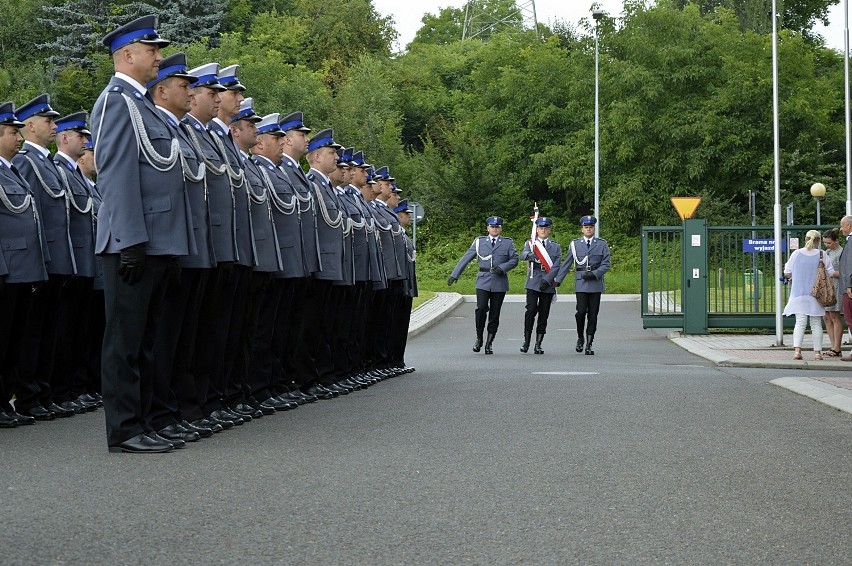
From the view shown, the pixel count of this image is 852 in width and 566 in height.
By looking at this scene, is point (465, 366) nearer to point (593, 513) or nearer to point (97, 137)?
point (97, 137)

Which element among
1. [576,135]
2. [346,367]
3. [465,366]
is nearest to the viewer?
[346,367]

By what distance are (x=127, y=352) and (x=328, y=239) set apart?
4.27m

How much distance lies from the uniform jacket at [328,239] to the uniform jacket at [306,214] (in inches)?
10.4

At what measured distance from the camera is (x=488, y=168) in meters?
62.2

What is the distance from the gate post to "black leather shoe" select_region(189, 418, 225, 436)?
55.1 feet

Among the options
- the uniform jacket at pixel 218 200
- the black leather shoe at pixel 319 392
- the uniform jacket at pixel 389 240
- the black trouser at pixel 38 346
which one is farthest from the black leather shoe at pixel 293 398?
the uniform jacket at pixel 389 240

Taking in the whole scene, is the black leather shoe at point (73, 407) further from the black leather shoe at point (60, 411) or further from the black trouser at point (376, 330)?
the black trouser at point (376, 330)

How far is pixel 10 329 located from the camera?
9.90 m

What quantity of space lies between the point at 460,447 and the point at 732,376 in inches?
288

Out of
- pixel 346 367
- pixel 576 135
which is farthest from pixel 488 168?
pixel 346 367

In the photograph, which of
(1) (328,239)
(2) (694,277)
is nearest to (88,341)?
(1) (328,239)

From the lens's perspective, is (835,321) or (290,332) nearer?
(290,332)

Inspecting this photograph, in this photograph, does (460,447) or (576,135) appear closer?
(460,447)

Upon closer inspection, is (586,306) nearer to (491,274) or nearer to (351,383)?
(491,274)
